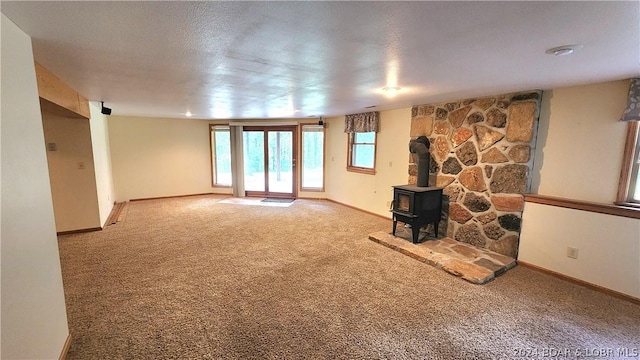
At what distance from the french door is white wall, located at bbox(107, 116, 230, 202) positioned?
95 cm

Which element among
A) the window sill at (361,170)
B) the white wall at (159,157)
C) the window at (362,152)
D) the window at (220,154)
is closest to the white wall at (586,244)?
the window sill at (361,170)

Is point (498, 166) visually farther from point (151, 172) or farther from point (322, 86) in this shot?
point (151, 172)

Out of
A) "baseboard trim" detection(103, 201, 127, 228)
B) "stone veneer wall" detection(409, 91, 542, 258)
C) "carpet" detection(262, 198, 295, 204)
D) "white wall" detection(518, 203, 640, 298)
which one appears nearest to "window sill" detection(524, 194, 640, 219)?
"white wall" detection(518, 203, 640, 298)

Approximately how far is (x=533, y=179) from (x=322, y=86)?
278 cm

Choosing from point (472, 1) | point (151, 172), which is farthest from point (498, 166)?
point (151, 172)

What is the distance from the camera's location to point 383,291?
2.68m

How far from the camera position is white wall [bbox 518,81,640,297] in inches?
102

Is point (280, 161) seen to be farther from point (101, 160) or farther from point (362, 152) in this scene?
point (101, 160)

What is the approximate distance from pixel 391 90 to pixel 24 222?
3.15 m

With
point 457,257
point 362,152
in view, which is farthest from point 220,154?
point 457,257

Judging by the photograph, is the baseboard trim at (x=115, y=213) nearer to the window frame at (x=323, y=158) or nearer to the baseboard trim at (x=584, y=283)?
the window frame at (x=323, y=158)

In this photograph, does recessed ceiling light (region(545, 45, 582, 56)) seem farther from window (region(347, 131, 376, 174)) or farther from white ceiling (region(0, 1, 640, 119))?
window (region(347, 131, 376, 174))

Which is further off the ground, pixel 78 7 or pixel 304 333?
pixel 78 7

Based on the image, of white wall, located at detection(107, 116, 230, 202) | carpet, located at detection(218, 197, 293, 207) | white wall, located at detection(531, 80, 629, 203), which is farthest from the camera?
carpet, located at detection(218, 197, 293, 207)
